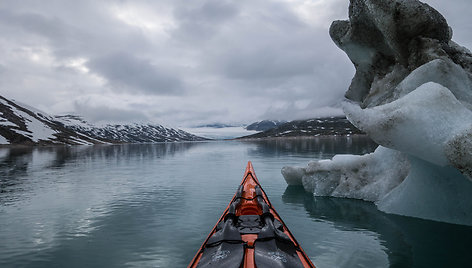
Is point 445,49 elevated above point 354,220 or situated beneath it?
elevated above

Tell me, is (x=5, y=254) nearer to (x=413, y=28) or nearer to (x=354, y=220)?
(x=354, y=220)

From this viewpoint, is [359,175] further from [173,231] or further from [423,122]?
[173,231]

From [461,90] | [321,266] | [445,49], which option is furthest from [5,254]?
[445,49]

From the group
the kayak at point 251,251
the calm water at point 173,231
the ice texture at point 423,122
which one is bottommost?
the calm water at point 173,231

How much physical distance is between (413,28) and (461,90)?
12.3 ft

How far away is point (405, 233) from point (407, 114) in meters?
6.94

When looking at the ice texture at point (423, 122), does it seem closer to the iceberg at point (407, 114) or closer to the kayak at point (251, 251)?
the iceberg at point (407, 114)

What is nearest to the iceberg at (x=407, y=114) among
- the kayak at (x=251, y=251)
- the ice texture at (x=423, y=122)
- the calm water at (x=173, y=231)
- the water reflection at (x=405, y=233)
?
the ice texture at (x=423, y=122)

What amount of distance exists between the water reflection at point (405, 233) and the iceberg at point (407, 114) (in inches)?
34.4

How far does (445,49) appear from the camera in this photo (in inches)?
527

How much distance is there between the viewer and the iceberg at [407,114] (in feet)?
30.2

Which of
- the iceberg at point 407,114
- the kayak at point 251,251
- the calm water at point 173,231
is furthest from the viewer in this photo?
the calm water at point 173,231

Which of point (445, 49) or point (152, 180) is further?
point (152, 180)

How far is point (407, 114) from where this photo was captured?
9281 millimetres
